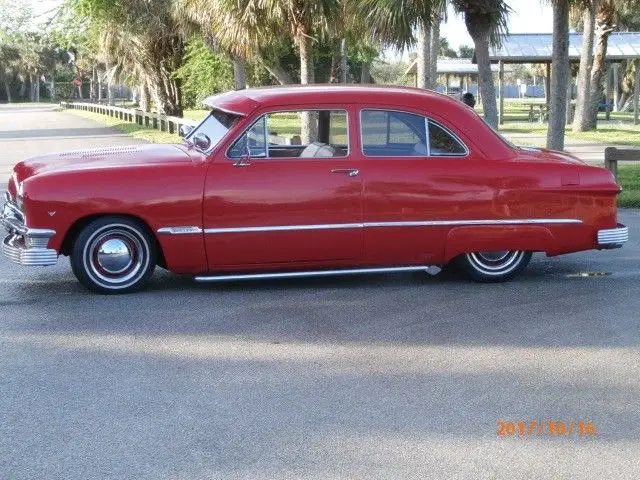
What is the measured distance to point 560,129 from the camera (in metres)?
19.9

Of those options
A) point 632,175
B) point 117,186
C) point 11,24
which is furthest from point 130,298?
point 11,24

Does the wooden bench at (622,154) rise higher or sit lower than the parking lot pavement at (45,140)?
higher

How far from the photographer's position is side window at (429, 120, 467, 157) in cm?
895

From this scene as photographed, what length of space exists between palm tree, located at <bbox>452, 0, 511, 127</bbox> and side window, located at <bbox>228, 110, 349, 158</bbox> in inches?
347

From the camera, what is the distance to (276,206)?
28.0 feet

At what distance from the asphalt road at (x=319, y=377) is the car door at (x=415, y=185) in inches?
A: 17.4

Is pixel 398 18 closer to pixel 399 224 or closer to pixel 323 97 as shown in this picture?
pixel 323 97

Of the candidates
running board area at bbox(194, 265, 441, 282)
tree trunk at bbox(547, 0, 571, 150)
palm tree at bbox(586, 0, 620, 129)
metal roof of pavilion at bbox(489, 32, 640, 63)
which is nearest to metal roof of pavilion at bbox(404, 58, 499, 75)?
metal roof of pavilion at bbox(489, 32, 640, 63)

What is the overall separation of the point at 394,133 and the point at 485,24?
9.34m

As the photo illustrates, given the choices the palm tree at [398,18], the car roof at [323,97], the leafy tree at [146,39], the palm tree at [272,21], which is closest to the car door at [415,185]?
the car roof at [323,97]

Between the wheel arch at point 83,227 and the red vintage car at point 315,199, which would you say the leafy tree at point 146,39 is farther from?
the wheel arch at point 83,227

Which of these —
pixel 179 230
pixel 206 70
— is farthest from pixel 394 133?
pixel 206 70

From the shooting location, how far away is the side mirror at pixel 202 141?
29.0ft

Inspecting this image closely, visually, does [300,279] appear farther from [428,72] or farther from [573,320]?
[428,72]
